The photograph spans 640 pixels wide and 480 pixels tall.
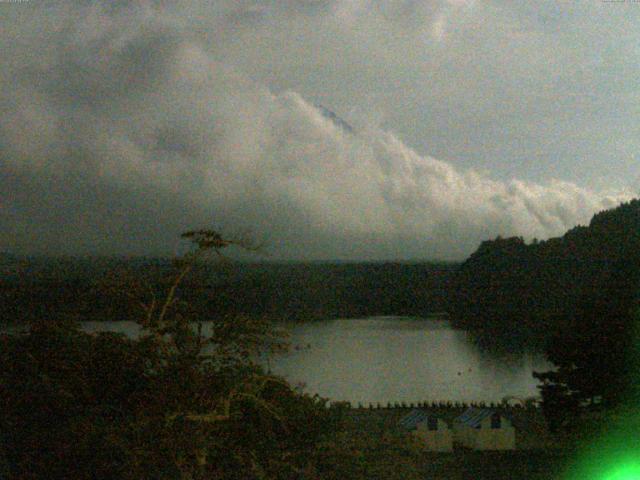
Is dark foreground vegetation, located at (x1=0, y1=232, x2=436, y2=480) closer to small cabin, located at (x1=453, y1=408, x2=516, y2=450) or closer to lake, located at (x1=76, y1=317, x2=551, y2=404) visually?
small cabin, located at (x1=453, y1=408, x2=516, y2=450)

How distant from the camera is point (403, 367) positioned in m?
28.8

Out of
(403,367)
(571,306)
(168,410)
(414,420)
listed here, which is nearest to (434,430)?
(414,420)

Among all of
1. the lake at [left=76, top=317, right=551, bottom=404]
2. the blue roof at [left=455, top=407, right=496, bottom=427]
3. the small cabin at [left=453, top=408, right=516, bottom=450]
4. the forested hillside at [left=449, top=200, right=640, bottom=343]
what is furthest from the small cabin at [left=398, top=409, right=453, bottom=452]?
the forested hillside at [left=449, top=200, right=640, bottom=343]

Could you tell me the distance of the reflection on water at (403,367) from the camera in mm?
22656

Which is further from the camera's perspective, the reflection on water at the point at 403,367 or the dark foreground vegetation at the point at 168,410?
the reflection on water at the point at 403,367

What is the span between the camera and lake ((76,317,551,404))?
2265 cm

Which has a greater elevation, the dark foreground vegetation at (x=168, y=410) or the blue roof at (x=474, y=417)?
the dark foreground vegetation at (x=168, y=410)

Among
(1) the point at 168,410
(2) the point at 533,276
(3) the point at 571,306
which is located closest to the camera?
(1) the point at 168,410

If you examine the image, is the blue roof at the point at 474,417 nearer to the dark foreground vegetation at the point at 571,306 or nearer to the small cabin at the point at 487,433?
the small cabin at the point at 487,433

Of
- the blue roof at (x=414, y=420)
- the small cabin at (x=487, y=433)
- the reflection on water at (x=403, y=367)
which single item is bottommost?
the reflection on water at (x=403, y=367)

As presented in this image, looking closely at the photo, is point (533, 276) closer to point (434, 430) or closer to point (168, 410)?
point (434, 430)

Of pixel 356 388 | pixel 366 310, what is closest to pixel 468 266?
pixel 366 310

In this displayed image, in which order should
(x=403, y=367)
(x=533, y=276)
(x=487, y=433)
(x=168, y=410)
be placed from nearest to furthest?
(x=168, y=410) → (x=487, y=433) → (x=403, y=367) → (x=533, y=276)

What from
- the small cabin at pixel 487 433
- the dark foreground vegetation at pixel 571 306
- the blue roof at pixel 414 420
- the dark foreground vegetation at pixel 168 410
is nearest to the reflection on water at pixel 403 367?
the dark foreground vegetation at pixel 571 306
